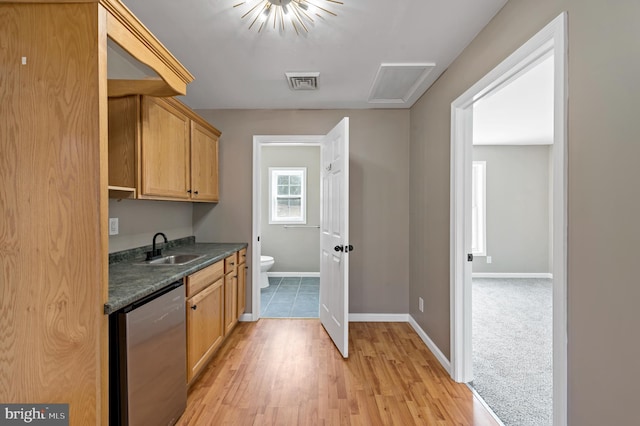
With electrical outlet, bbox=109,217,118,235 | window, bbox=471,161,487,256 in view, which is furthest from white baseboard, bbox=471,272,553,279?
electrical outlet, bbox=109,217,118,235

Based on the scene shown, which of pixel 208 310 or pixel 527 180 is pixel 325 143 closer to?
pixel 208 310

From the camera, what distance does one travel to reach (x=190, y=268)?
2.06 meters

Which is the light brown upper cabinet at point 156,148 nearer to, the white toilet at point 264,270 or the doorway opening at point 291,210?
the white toilet at point 264,270

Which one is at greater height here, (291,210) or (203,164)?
(203,164)

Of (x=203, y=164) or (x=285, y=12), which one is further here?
(x=203, y=164)

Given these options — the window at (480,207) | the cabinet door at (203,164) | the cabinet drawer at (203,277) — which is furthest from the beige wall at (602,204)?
the window at (480,207)

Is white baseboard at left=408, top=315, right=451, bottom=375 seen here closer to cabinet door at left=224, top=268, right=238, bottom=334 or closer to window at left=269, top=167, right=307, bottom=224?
cabinet door at left=224, top=268, right=238, bottom=334

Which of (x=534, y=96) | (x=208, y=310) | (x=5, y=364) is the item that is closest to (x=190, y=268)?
(x=208, y=310)

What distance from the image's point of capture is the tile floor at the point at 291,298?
12.6 feet

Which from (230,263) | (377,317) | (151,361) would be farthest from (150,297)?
(377,317)

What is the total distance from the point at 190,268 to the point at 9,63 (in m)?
1.30

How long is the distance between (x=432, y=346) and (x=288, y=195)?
3820 mm

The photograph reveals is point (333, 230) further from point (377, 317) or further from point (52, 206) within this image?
point (52, 206)

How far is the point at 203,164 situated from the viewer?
10.2 ft
